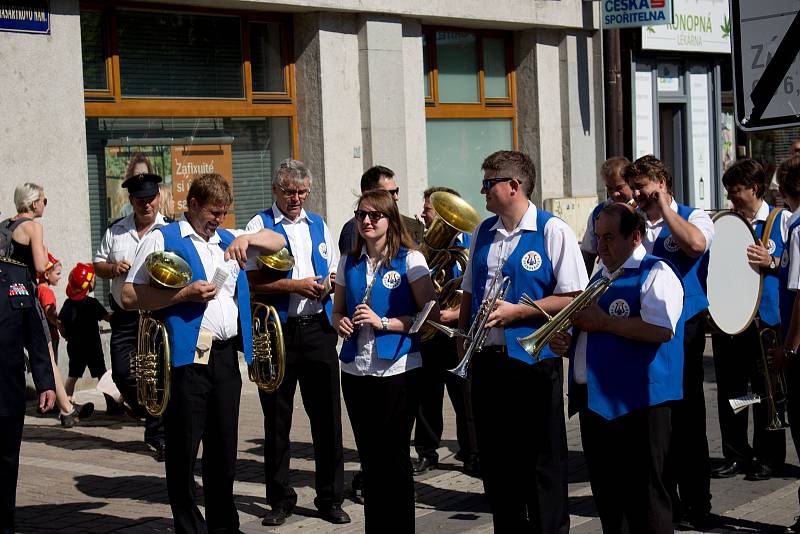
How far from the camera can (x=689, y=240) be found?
6906 mm

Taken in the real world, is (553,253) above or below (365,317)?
above

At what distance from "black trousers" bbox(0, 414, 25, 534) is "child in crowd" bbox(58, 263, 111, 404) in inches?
159

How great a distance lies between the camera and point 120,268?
9.02 metres

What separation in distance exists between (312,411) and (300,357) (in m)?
0.34

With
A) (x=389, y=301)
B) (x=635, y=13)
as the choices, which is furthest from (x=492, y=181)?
(x=635, y=13)

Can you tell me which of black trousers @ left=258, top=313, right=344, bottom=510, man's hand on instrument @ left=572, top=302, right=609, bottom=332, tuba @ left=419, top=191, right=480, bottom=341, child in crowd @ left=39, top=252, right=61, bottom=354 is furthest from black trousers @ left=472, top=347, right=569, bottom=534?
child in crowd @ left=39, top=252, right=61, bottom=354

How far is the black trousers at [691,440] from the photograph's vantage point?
7203mm

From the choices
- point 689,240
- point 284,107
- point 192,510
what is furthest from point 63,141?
point 689,240

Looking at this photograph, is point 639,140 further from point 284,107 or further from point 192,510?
point 192,510

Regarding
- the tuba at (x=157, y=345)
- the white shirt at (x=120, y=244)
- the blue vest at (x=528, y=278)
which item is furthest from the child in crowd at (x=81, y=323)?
the blue vest at (x=528, y=278)

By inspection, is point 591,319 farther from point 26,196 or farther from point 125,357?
point 26,196

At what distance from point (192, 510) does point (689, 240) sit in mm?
2973

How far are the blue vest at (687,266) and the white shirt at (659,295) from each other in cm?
136

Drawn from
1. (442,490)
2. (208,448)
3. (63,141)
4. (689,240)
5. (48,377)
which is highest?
(63,141)
